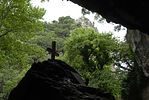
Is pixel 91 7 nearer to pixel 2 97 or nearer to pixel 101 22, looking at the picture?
pixel 101 22

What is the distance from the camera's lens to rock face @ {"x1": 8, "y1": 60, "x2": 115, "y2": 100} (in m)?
13.0

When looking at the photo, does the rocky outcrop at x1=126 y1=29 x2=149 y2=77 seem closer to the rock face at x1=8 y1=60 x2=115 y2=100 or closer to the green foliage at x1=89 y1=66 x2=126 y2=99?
the green foliage at x1=89 y1=66 x2=126 y2=99

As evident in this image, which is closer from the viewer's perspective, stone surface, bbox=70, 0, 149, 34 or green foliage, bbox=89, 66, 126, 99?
stone surface, bbox=70, 0, 149, 34

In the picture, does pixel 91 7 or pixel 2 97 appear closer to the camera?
pixel 91 7

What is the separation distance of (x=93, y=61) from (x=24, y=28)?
1235cm

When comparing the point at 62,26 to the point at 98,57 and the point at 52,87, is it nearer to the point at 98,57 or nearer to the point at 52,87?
the point at 98,57

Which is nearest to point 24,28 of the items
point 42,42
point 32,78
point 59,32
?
point 32,78

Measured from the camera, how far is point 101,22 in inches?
1383

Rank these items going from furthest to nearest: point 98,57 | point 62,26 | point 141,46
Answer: point 62,26 < point 98,57 < point 141,46

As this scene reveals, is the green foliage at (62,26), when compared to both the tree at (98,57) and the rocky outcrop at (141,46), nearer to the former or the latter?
the tree at (98,57)

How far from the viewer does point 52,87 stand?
519 inches

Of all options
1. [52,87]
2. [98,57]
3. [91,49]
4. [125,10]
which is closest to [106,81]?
[98,57]

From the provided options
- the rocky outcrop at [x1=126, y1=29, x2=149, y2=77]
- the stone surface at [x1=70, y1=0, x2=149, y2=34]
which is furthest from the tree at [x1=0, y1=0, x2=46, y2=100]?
the stone surface at [x1=70, y1=0, x2=149, y2=34]

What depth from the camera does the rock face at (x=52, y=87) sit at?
12961 mm
